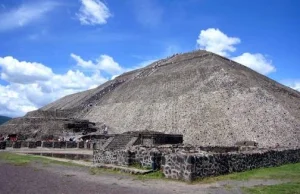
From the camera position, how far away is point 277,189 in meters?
11.3

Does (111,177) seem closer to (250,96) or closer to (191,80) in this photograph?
(250,96)

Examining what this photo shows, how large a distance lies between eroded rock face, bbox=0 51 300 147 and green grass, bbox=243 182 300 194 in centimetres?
1880

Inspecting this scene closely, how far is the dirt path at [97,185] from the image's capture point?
10805 mm

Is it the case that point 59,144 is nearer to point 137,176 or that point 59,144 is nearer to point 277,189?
point 137,176

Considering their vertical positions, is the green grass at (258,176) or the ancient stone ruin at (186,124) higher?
the ancient stone ruin at (186,124)

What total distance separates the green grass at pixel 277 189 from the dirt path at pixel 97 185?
1.55ft

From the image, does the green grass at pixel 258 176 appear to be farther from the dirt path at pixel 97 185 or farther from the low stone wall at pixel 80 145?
the low stone wall at pixel 80 145

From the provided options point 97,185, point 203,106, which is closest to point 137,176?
point 97,185

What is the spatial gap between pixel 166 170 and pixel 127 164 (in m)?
3.57

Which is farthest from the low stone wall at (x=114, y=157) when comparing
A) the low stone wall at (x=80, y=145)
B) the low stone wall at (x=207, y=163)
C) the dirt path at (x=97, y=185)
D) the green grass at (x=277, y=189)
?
the low stone wall at (x=80, y=145)

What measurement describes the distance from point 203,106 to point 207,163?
27.6 meters

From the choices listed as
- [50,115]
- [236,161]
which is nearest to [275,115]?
[236,161]

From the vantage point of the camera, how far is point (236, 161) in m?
15.9

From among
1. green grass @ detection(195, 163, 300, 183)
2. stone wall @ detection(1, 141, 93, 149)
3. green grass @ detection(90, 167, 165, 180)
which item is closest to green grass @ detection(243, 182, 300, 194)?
green grass @ detection(195, 163, 300, 183)
